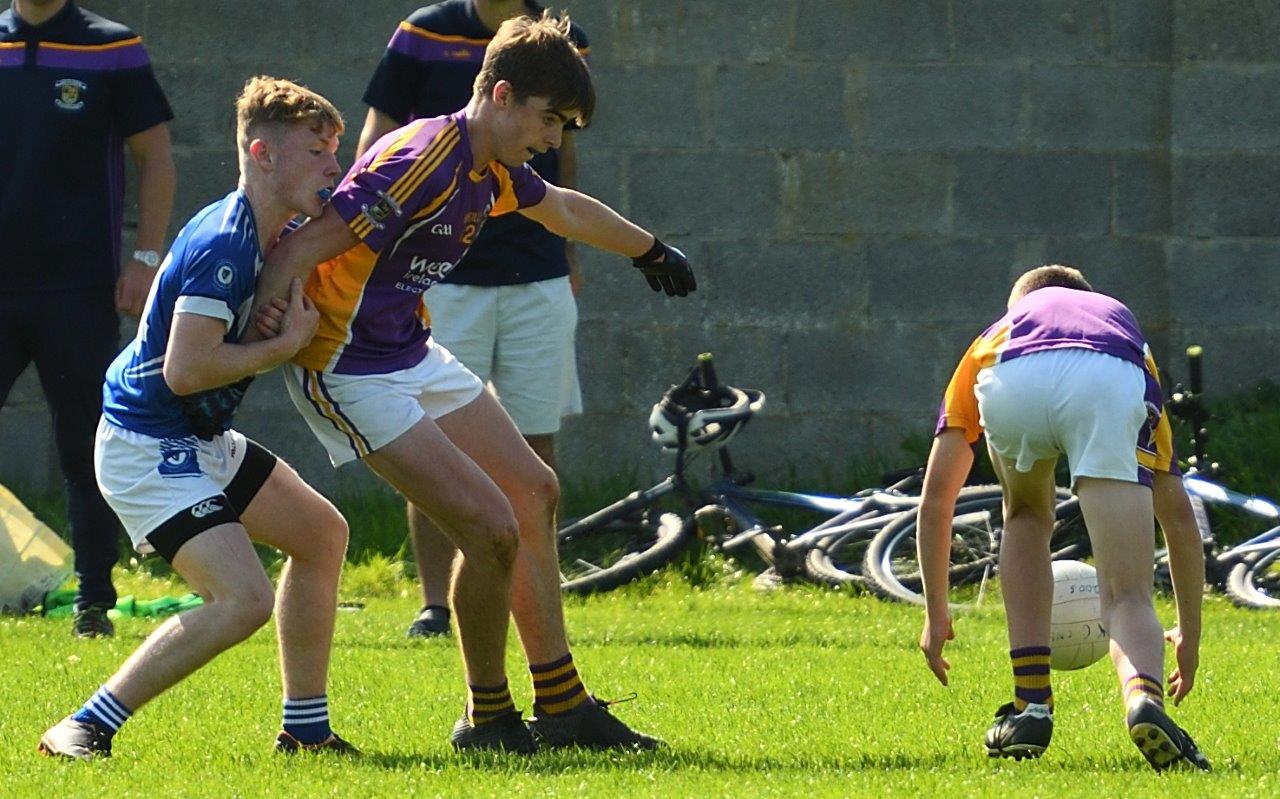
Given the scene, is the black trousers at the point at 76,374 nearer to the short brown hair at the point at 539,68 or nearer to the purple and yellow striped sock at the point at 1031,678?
the short brown hair at the point at 539,68

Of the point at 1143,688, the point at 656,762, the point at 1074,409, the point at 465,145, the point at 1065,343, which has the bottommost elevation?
the point at 656,762

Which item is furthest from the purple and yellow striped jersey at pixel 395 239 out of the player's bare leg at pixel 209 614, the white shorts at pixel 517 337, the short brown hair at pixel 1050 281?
the white shorts at pixel 517 337

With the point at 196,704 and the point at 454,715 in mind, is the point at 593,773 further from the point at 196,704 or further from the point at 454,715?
the point at 196,704

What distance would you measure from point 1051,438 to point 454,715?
1922 millimetres

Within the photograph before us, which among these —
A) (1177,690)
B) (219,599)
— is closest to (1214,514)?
(1177,690)

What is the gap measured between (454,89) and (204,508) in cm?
310

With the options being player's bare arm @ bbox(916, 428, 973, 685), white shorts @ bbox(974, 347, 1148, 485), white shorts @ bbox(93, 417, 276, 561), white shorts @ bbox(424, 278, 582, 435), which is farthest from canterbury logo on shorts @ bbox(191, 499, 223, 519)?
white shorts @ bbox(424, 278, 582, 435)

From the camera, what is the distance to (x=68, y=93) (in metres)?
7.69

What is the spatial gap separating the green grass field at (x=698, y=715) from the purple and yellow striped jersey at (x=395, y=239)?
1021 millimetres

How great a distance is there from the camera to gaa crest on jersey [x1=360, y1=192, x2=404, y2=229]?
4965 mm

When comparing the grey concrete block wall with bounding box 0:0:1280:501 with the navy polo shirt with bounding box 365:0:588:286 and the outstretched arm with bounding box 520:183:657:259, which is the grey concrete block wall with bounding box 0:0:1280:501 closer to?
the navy polo shirt with bounding box 365:0:588:286

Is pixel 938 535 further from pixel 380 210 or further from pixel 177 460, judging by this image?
pixel 177 460

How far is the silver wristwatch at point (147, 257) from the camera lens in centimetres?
775

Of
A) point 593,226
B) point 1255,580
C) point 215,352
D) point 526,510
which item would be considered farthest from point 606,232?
point 1255,580
